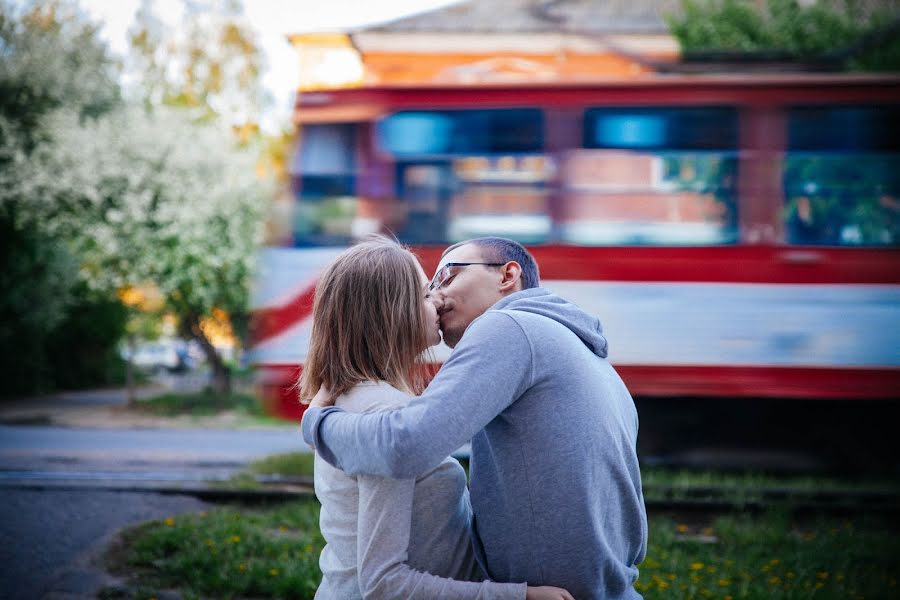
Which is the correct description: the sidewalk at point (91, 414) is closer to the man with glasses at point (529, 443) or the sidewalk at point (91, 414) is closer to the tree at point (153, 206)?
the tree at point (153, 206)

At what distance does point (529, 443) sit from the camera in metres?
1.75

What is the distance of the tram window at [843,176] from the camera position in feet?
23.0

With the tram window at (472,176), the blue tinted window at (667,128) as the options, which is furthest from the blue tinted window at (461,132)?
the blue tinted window at (667,128)

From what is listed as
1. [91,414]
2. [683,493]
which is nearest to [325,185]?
[683,493]

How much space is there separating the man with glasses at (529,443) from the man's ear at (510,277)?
0.54 ft

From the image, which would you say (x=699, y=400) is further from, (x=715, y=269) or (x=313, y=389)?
(x=313, y=389)

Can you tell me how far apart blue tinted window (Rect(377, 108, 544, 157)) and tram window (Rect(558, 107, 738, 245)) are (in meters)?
0.48

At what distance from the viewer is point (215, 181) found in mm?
17531

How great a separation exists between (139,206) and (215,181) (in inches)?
66.6

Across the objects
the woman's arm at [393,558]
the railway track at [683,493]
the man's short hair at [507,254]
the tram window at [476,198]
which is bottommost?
the railway track at [683,493]

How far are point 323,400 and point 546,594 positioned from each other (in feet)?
2.18

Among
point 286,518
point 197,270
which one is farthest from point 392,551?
point 197,270

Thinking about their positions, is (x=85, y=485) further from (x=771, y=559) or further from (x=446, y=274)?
(x=446, y=274)

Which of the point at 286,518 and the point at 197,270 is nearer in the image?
the point at 286,518
